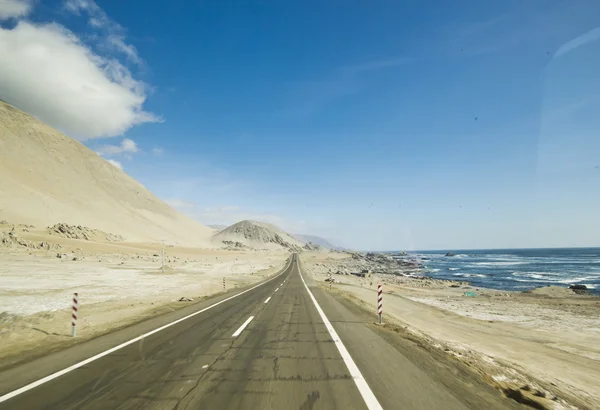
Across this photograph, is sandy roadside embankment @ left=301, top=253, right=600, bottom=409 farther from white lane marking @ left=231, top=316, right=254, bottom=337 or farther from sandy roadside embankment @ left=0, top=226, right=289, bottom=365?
sandy roadside embankment @ left=0, top=226, right=289, bottom=365

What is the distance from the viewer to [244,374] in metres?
6.00

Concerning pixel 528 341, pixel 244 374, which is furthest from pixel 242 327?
pixel 528 341

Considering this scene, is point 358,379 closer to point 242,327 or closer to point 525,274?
point 242,327

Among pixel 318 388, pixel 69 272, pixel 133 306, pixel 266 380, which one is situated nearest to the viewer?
pixel 318 388

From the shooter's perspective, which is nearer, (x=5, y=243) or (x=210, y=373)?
(x=210, y=373)

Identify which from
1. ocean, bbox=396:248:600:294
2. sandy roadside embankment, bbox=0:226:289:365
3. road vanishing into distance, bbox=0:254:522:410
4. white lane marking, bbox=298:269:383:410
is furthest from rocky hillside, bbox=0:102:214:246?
ocean, bbox=396:248:600:294

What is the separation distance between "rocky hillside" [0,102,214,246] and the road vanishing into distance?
204ft

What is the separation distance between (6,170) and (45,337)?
4012 inches

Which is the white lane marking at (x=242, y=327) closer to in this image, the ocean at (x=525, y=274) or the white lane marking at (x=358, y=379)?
the white lane marking at (x=358, y=379)

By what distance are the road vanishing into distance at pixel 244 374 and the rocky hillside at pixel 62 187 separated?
6231 centimetres

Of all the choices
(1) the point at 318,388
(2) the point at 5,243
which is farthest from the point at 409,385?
(2) the point at 5,243

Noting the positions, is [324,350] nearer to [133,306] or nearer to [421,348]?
[421,348]

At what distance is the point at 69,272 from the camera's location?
89.0 feet

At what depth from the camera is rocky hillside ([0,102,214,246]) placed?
70562 mm
